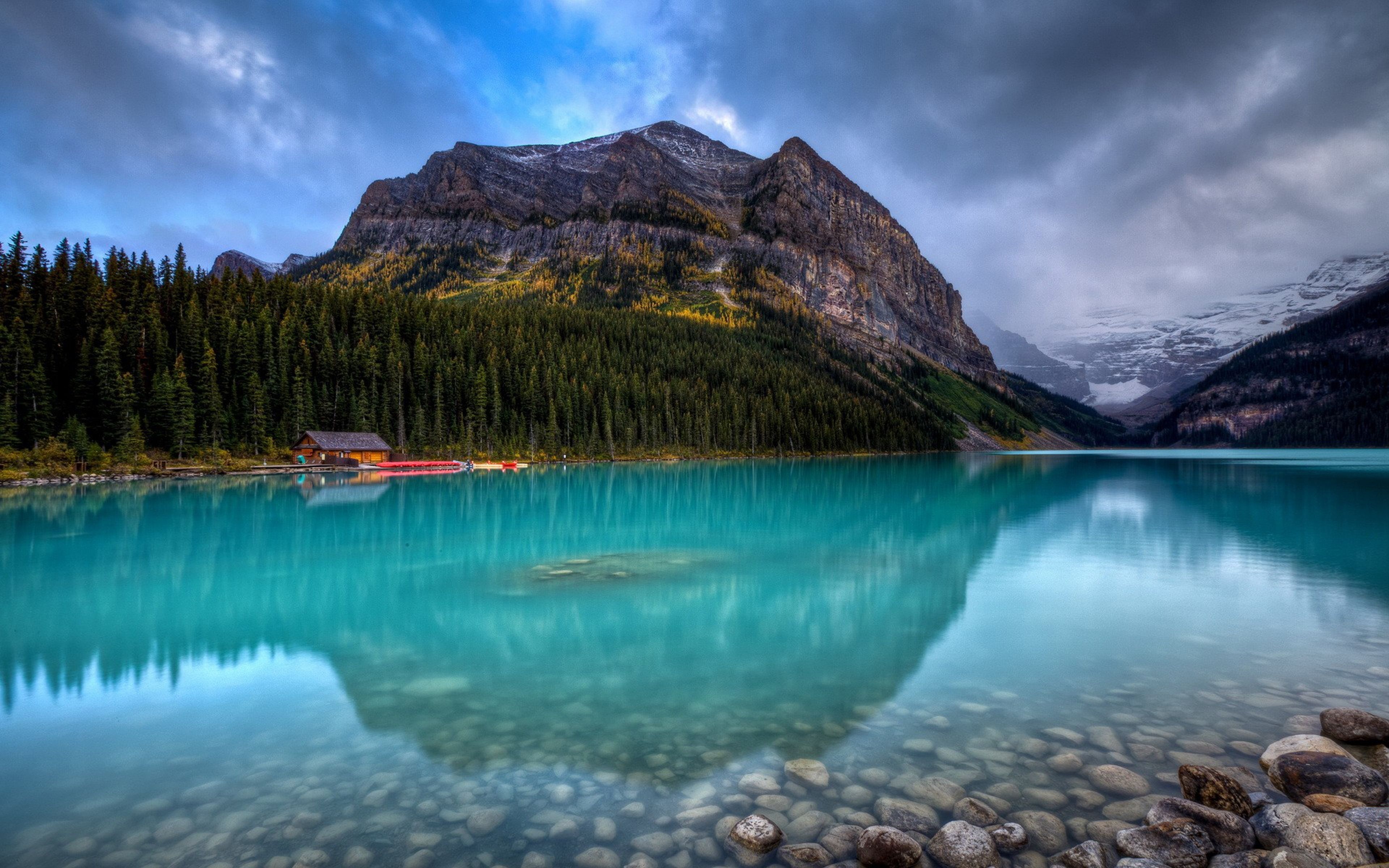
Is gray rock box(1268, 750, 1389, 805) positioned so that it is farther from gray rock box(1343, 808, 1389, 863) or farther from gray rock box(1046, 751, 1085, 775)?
gray rock box(1046, 751, 1085, 775)

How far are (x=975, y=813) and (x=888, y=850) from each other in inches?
65.4

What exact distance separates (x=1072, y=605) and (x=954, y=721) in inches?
412

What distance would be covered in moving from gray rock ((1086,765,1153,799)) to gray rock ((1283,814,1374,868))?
143 cm

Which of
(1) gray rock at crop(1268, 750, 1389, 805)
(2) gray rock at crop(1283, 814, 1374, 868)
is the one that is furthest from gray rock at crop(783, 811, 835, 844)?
(1) gray rock at crop(1268, 750, 1389, 805)

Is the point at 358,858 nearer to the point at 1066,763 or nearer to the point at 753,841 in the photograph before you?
the point at 753,841

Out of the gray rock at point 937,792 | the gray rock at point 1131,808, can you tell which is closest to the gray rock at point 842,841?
the gray rock at point 937,792

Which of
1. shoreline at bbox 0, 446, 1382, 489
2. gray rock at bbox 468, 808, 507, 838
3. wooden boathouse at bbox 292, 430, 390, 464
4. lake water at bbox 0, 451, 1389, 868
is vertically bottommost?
lake water at bbox 0, 451, 1389, 868

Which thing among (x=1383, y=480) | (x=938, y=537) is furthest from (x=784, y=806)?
(x=1383, y=480)

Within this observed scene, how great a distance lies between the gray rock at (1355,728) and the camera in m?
9.12

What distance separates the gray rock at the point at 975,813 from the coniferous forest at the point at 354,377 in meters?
78.1

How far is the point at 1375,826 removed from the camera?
6.61m

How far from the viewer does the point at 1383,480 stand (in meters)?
64.2

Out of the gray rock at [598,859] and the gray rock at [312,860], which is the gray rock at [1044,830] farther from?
the gray rock at [312,860]

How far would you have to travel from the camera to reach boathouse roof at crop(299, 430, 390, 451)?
253 ft
